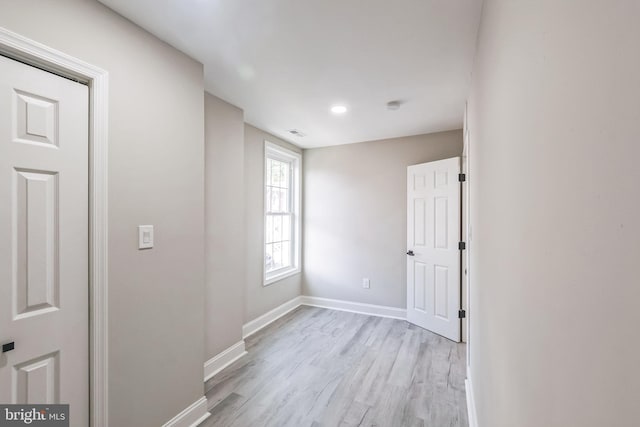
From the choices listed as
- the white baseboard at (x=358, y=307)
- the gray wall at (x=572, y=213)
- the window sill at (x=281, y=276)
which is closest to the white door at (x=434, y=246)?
the white baseboard at (x=358, y=307)

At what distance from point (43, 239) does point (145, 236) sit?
0.43 m

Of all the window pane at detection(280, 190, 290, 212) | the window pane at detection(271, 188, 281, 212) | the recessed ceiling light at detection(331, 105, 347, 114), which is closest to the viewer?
the recessed ceiling light at detection(331, 105, 347, 114)

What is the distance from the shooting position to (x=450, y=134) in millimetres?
3574

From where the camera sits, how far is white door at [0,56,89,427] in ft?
3.83

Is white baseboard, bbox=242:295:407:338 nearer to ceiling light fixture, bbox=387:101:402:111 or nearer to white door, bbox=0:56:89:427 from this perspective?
white door, bbox=0:56:89:427

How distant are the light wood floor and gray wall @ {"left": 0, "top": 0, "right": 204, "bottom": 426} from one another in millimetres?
478

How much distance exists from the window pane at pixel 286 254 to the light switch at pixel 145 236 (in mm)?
2640

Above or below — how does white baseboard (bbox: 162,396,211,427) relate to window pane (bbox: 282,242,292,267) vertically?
below

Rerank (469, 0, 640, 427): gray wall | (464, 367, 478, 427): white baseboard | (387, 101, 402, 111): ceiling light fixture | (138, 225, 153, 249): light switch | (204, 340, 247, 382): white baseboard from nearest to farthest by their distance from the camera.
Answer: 1. (469, 0, 640, 427): gray wall
2. (138, 225, 153, 249): light switch
3. (464, 367, 478, 427): white baseboard
4. (204, 340, 247, 382): white baseboard
5. (387, 101, 402, 111): ceiling light fixture

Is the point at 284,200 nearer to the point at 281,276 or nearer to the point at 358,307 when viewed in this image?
the point at 281,276

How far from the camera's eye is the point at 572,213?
429 mm

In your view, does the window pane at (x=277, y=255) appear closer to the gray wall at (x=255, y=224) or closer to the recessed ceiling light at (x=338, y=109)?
the gray wall at (x=255, y=224)

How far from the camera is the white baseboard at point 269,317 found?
3326 millimetres

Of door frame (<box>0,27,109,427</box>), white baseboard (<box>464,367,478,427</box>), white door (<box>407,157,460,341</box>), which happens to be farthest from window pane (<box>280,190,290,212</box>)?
white baseboard (<box>464,367,478,427</box>)
